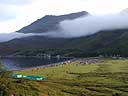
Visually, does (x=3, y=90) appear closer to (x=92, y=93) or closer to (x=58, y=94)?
(x=58, y=94)

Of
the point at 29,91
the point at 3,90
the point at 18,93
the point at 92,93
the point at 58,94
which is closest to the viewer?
the point at 3,90

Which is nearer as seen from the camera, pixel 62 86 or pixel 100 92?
pixel 100 92

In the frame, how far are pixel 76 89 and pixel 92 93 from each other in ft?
37.7

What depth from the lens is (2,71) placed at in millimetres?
148250

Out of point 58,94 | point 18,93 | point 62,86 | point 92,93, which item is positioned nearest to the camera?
point 18,93

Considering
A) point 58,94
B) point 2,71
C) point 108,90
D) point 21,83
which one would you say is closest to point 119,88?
point 108,90

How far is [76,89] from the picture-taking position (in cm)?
18888

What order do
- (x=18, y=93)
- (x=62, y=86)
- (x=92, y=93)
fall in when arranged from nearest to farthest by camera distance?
1. (x=18, y=93)
2. (x=92, y=93)
3. (x=62, y=86)

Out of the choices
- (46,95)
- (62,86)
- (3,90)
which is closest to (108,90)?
(62,86)

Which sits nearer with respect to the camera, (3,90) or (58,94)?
(3,90)

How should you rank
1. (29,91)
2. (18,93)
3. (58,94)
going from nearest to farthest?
(18,93), (29,91), (58,94)

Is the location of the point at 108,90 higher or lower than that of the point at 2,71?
lower

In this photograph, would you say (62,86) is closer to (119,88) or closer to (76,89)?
(76,89)

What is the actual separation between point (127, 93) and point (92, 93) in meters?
17.3
